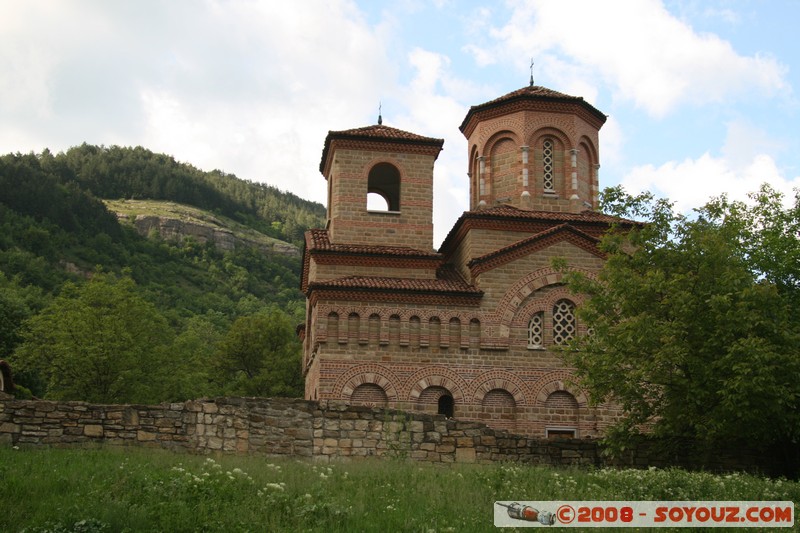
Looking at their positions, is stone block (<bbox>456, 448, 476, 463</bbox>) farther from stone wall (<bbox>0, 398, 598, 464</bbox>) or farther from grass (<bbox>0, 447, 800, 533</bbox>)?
grass (<bbox>0, 447, 800, 533</bbox>)

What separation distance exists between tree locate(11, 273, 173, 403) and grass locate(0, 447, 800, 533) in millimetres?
18698

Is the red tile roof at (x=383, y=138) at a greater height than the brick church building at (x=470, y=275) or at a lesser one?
greater

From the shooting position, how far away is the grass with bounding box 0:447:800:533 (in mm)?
9828

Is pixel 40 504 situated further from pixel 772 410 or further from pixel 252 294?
pixel 252 294

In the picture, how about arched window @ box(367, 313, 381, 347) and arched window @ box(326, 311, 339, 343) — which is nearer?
arched window @ box(326, 311, 339, 343)

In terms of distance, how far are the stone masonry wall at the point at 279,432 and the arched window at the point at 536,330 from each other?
18.8ft


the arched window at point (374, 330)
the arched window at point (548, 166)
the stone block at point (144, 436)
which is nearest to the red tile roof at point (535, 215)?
the arched window at point (548, 166)

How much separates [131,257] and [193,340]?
36983mm

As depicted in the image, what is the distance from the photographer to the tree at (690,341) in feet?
51.6

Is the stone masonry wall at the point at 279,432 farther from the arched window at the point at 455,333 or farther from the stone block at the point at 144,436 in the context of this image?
the arched window at the point at 455,333

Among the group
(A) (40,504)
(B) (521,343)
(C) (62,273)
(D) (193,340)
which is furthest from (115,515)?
(C) (62,273)

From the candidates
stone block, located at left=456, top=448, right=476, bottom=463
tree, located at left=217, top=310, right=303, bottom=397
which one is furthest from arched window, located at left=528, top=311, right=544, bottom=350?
tree, located at left=217, top=310, right=303, bottom=397

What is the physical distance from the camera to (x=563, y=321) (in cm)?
2275

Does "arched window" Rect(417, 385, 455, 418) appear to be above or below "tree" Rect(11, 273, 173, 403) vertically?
below
